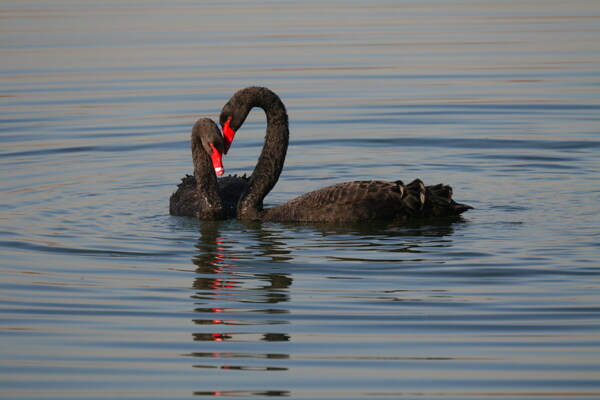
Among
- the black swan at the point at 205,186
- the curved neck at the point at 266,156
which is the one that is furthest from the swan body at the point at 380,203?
the black swan at the point at 205,186

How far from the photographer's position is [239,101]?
33.9 ft

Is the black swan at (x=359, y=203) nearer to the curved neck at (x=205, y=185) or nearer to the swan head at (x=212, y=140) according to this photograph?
the swan head at (x=212, y=140)

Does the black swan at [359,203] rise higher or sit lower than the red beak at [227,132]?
lower

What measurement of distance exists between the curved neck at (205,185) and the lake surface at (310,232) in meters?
0.13

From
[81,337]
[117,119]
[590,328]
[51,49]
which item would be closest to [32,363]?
[81,337]

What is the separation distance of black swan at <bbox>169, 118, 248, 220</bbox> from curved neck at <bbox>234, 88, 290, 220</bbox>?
0.25m

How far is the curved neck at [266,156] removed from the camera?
10.3 metres

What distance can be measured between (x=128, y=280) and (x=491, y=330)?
2732 mm

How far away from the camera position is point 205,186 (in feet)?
34.0

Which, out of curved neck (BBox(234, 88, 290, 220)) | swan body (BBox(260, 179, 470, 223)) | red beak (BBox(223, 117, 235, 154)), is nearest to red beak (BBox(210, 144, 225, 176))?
red beak (BBox(223, 117, 235, 154))

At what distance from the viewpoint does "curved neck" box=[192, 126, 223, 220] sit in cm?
1031

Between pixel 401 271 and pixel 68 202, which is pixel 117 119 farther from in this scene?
pixel 401 271

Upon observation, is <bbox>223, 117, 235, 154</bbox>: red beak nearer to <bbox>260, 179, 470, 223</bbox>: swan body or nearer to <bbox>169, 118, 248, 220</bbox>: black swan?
<bbox>169, 118, 248, 220</bbox>: black swan

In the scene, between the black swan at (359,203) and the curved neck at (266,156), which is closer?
the black swan at (359,203)
